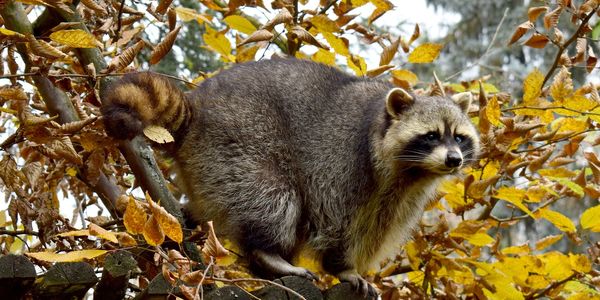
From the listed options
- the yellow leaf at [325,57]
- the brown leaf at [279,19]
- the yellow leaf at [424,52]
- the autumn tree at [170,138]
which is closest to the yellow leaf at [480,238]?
the autumn tree at [170,138]

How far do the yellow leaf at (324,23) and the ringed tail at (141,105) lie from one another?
2.67 feet

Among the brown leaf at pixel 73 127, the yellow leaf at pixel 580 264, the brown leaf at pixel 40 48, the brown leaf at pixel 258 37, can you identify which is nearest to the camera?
the brown leaf at pixel 40 48

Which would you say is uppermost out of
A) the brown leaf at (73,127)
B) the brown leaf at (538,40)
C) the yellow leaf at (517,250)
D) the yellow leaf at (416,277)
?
the brown leaf at (73,127)

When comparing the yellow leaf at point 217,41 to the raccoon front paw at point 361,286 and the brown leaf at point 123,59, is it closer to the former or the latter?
the brown leaf at point 123,59

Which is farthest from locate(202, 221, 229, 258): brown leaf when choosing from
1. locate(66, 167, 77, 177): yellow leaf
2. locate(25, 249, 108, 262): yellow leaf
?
locate(66, 167, 77, 177): yellow leaf

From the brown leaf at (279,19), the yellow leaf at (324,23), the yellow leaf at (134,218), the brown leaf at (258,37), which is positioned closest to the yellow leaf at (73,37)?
the yellow leaf at (134,218)

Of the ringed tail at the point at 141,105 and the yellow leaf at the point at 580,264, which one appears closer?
the ringed tail at the point at 141,105

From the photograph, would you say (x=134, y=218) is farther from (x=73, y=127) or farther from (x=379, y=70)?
(x=379, y=70)

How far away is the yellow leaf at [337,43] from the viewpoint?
458cm

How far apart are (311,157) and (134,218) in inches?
75.3

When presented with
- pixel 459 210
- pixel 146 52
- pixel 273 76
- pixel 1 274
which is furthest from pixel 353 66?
pixel 146 52

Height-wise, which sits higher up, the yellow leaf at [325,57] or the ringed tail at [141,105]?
the ringed tail at [141,105]

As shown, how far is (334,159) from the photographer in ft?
15.6

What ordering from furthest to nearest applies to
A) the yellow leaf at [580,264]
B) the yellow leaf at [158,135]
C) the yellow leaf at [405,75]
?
1. the yellow leaf at [405,75]
2. the yellow leaf at [580,264]
3. the yellow leaf at [158,135]
